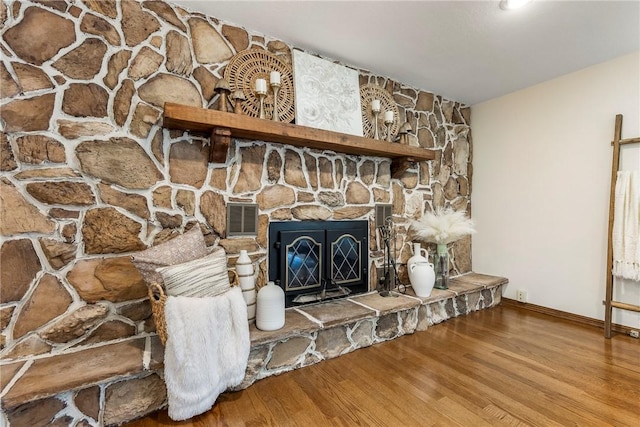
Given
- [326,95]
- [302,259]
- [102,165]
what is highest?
[326,95]

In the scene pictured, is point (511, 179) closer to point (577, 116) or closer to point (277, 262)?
point (577, 116)

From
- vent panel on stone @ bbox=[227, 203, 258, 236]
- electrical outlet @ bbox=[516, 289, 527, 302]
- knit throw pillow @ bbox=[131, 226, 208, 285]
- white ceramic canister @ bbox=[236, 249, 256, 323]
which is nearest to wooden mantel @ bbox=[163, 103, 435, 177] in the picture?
vent panel on stone @ bbox=[227, 203, 258, 236]

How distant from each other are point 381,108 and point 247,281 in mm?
2027

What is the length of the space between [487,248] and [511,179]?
0.83 m

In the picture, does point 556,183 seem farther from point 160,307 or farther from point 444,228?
point 160,307

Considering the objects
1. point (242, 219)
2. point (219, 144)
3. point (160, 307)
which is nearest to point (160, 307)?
point (160, 307)

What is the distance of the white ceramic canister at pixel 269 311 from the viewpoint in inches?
73.0

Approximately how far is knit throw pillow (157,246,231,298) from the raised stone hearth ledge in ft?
1.19

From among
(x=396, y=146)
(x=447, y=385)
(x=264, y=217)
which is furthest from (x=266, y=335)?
(x=396, y=146)

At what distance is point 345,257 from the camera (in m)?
2.63

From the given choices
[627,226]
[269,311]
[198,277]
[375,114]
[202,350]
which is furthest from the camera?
[375,114]

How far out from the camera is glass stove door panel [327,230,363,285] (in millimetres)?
2559

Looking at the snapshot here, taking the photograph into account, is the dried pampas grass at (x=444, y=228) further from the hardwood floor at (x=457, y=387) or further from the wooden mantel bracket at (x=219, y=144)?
the wooden mantel bracket at (x=219, y=144)

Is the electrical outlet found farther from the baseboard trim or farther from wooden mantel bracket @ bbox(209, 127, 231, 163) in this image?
wooden mantel bracket @ bbox(209, 127, 231, 163)
